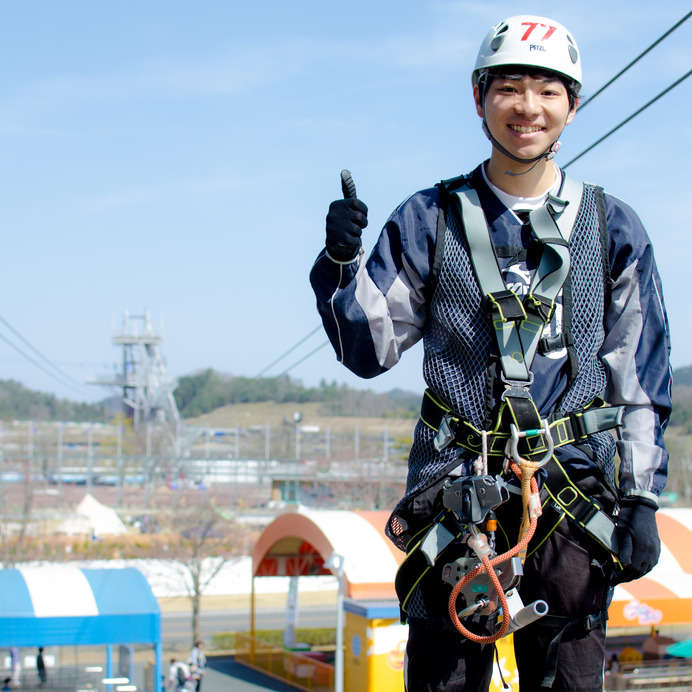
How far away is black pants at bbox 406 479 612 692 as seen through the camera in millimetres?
2467

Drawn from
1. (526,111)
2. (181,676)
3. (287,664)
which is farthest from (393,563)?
(526,111)

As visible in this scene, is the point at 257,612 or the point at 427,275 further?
the point at 257,612

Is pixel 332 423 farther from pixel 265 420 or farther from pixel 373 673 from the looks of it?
pixel 373 673

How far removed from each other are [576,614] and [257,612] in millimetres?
32699

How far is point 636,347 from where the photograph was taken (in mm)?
2670

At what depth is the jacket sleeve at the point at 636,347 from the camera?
2.60m

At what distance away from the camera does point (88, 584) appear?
1295 centimetres

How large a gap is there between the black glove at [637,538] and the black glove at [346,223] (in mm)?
1057

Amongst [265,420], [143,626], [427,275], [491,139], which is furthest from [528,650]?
[265,420]

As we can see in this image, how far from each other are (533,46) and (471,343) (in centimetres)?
85

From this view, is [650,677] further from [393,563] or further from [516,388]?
[516,388]

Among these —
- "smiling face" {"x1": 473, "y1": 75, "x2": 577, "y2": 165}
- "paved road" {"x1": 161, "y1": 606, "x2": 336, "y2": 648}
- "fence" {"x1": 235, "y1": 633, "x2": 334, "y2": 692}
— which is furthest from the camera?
"paved road" {"x1": 161, "y1": 606, "x2": 336, "y2": 648}

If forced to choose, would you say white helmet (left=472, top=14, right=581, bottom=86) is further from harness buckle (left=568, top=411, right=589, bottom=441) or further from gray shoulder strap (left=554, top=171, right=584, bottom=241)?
harness buckle (left=568, top=411, right=589, bottom=441)

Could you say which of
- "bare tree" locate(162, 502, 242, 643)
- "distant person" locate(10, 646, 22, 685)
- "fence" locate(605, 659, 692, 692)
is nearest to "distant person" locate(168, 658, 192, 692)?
"distant person" locate(10, 646, 22, 685)
